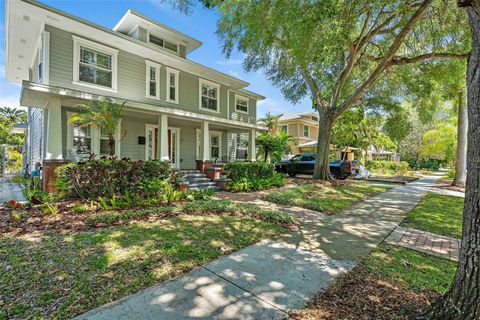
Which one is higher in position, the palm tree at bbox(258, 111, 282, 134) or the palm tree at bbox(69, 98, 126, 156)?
the palm tree at bbox(258, 111, 282, 134)

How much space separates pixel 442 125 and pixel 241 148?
2025 centimetres

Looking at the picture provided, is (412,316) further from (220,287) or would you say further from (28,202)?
(28,202)

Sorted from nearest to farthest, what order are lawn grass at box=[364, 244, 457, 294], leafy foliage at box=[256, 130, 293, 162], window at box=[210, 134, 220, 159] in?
lawn grass at box=[364, 244, 457, 294]
window at box=[210, 134, 220, 159]
leafy foliage at box=[256, 130, 293, 162]

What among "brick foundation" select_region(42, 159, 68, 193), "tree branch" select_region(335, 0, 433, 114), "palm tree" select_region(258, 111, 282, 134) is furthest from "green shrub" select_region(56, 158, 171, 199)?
"palm tree" select_region(258, 111, 282, 134)

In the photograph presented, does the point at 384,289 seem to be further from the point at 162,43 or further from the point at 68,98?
the point at 162,43

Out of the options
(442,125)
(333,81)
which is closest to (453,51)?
(333,81)

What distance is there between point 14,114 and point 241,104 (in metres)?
37.6

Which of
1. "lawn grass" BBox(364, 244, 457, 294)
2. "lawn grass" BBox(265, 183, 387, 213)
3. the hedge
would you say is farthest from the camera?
the hedge

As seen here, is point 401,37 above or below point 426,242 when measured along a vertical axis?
above

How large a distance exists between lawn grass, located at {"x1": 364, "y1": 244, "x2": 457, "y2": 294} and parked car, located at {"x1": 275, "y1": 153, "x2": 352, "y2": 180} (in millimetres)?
12082

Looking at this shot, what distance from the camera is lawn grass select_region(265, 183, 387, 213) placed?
25.4 ft

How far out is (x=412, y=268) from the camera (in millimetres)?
3586

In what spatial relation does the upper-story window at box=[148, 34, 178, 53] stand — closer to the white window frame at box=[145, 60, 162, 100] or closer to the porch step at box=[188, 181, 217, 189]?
the white window frame at box=[145, 60, 162, 100]

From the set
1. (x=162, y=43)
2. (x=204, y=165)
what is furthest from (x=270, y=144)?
(x=162, y=43)
